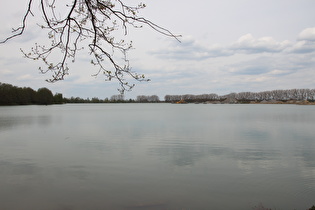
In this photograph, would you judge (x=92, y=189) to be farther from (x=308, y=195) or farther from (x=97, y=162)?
(x=308, y=195)

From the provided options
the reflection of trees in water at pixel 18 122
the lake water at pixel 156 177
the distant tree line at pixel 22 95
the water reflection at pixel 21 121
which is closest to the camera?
the lake water at pixel 156 177

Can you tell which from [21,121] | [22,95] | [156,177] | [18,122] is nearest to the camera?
[156,177]

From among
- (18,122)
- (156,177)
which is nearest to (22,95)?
(18,122)

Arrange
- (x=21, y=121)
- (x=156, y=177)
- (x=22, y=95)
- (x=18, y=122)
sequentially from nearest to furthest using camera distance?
(x=156, y=177), (x=18, y=122), (x=21, y=121), (x=22, y=95)

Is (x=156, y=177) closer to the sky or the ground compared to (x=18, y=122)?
closer to the ground

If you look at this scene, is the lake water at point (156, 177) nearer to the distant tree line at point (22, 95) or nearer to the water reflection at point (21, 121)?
the water reflection at point (21, 121)

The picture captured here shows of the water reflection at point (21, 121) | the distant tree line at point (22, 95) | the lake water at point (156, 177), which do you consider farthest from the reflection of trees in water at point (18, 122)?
the distant tree line at point (22, 95)

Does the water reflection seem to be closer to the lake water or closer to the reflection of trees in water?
the reflection of trees in water

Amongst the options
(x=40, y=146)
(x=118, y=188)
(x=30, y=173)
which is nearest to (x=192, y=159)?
(x=118, y=188)

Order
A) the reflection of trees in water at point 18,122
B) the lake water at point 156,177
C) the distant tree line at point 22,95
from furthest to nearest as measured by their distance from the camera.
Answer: the distant tree line at point 22,95
the reflection of trees in water at point 18,122
the lake water at point 156,177

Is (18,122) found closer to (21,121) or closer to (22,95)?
(21,121)

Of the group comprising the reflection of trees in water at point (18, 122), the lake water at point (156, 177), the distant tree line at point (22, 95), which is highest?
the distant tree line at point (22, 95)

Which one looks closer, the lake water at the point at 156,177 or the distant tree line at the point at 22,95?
the lake water at the point at 156,177

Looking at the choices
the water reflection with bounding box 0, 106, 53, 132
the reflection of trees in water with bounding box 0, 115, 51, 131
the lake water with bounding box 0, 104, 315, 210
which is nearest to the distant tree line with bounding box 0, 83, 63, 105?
the water reflection with bounding box 0, 106, 53, 132
